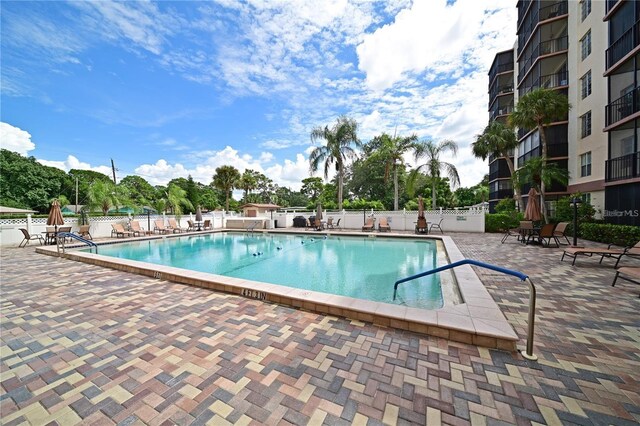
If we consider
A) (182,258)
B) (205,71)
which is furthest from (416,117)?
(182,258)

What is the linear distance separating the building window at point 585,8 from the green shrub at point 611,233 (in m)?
12.1

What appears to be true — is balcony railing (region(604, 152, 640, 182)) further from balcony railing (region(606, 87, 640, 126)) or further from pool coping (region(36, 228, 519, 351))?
pool coping (region(36, 228, 519, 351))

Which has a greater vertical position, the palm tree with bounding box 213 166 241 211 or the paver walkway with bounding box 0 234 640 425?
the palm tree with bounding box 213 166 241 211

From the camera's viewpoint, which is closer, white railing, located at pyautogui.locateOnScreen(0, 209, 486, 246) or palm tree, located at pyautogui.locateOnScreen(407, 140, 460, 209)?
white railing, located at pyautogui.locateOnScreen(0, 209, 486, 246)

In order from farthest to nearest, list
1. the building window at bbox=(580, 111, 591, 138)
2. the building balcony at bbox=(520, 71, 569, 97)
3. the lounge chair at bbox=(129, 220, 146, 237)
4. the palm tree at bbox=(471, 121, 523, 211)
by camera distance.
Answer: the palm tree at bbox=(471, 121, 523, 211) < the building balcony at bbox=(520, 71, 569, 97) < the lounge chair at bbox=(129, 220, 146, 237) < the building window at bbox=(580, 111, 591, 138)

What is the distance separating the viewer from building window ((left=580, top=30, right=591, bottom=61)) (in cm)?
1310

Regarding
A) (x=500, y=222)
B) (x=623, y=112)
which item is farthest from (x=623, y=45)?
(x=500, y=222)

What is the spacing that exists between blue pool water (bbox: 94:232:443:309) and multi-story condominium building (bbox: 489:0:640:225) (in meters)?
8.19

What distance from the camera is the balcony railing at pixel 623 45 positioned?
31.4ft

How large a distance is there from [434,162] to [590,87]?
27.1ft

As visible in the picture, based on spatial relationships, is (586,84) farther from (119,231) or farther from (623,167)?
(119,231)

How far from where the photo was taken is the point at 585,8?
13.3 meters

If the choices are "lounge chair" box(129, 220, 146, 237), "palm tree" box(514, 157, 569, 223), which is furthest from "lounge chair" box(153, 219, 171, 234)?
"palm tree" box(514, 157, 569, 223)

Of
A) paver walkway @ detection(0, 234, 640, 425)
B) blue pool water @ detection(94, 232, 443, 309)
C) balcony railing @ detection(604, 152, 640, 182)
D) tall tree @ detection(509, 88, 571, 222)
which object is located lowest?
blue pool water @ detection(94, 232, 443, 309)
